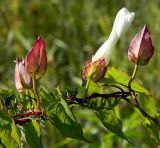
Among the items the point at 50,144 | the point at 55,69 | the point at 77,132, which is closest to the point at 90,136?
the point at 50,144

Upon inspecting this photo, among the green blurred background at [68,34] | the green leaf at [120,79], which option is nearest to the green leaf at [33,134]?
the green leaf at [120,79]

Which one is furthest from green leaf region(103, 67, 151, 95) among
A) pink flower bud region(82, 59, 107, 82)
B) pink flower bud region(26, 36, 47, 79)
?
pink flower bud region(26, 36, 47, 79)

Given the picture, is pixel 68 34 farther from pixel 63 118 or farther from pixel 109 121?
pixel 63 118

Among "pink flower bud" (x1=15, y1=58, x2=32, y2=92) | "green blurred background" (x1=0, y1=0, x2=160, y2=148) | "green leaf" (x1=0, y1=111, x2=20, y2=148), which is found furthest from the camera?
→ "green blurred background" (x1=0, y1=0, x2=160, y2=148)

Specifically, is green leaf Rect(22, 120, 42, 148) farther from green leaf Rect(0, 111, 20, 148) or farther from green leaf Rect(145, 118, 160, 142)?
green leaf Rect(145, 118, 160, 142)

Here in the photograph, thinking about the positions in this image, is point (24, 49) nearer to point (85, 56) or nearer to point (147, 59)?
point (85, 56)

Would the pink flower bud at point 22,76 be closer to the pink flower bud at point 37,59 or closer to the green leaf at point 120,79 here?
the pink flower bud at point 37,59
